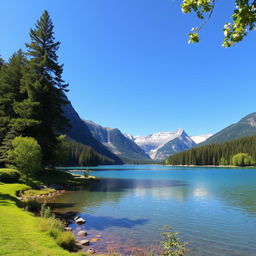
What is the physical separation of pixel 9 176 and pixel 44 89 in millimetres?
19776

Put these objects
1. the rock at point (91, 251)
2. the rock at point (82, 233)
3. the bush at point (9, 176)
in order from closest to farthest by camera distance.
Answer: the rock at point (91, 251) < the rock at point (82, 233) < the bush at point (9, 176)

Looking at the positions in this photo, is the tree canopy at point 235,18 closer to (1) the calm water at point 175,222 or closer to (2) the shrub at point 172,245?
(2) the shrub at point 172,245

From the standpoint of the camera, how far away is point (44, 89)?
165ft

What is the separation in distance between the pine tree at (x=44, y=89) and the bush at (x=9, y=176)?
8.50 metres

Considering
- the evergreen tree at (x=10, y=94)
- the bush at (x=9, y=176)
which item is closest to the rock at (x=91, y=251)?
the bush at (x=9, y=176)

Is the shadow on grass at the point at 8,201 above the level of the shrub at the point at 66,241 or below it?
above

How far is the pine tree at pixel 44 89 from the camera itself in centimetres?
4878

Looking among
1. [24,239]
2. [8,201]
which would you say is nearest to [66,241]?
[24,239]

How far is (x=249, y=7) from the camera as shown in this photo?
220 inches

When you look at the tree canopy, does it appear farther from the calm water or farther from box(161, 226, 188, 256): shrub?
the calm water

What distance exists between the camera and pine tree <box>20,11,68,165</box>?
48.8m

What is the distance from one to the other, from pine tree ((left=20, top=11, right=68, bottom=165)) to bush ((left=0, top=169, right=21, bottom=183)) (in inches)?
335

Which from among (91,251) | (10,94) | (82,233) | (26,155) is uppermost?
(10,94)

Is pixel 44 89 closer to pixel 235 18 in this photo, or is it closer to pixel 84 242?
pixel 84 242
